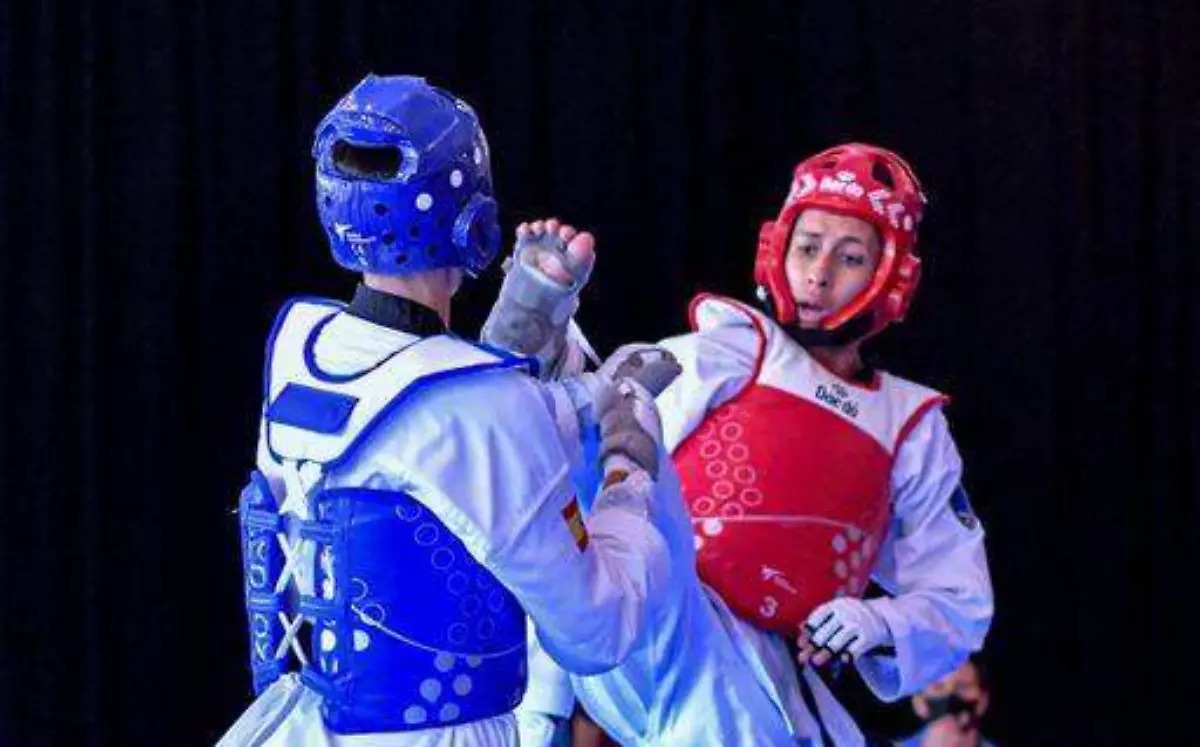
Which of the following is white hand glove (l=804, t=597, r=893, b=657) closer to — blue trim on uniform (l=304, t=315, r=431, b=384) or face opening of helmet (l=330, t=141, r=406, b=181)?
blue trim on uniform (l=304, t=315, r=431, b=384)

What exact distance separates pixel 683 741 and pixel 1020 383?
7.17ft

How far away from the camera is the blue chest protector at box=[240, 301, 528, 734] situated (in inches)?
93.6

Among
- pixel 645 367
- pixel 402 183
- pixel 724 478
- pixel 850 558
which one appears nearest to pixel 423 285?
pixel 402 183

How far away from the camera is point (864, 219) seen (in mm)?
3518

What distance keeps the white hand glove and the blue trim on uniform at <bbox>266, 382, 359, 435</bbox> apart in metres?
1.07

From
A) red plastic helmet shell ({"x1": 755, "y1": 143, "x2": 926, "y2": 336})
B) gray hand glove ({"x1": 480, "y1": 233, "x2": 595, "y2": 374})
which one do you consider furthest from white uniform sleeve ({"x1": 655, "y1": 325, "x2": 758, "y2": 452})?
gray hand glove ({"x1": 480, "y1": 233, "x2": 595, "y2": 374})

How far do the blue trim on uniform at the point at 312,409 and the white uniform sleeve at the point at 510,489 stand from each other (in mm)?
61

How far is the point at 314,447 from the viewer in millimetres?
2400

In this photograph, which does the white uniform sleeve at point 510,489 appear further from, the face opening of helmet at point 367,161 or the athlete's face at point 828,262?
the athlete's face at point 828,262

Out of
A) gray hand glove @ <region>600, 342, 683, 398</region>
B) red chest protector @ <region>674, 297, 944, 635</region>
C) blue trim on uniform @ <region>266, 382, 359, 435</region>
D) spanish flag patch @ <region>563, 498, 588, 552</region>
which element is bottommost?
red chest protector @ <region>674, 297, 944, 635</region>

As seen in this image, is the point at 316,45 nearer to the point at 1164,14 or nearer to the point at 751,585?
the point at 751,585

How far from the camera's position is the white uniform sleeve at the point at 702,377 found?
340 centimetres

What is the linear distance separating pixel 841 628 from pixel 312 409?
1111 millimetres

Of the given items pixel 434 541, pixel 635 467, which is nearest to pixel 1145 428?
pixel 635 467
